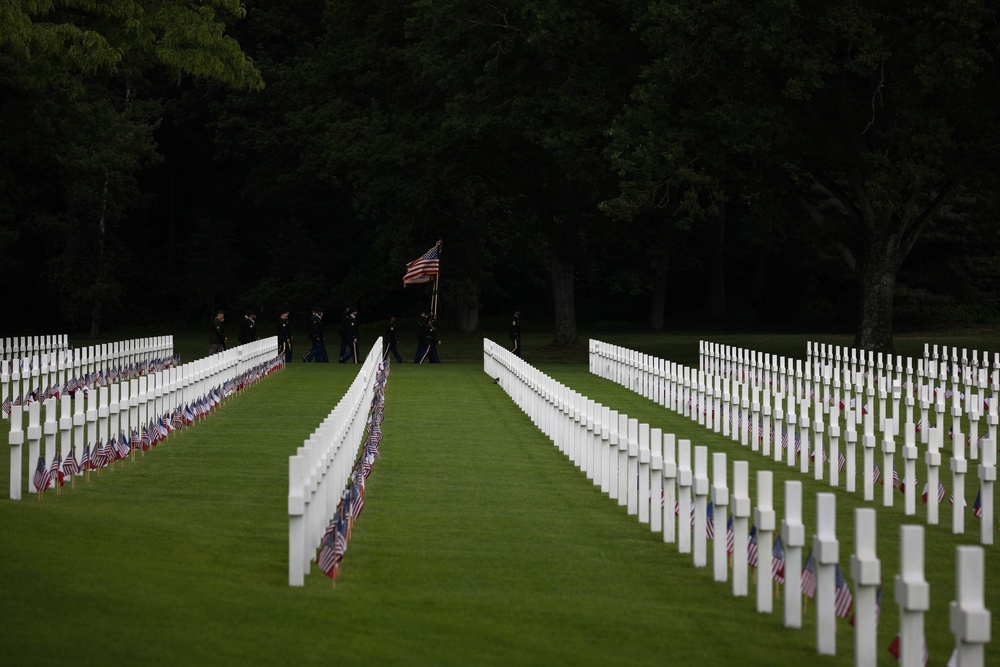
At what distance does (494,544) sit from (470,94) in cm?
3579

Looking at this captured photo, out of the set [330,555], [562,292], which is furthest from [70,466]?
[562,292]

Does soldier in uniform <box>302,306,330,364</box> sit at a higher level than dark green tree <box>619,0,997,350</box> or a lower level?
lower

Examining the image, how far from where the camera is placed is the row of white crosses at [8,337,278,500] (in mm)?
13156

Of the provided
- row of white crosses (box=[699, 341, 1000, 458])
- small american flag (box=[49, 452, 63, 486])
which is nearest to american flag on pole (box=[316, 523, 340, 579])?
small american flag (box=[49, 452, 63, 486])

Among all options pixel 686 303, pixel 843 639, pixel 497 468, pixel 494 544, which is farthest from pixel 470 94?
pixel 686 303

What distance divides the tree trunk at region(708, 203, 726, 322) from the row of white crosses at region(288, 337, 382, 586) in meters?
65.7

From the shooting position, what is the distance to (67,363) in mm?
30328

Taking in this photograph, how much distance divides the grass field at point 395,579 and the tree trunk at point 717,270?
63171mm

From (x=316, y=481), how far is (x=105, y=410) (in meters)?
6.96

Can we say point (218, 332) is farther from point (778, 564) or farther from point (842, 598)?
point (842, 598)

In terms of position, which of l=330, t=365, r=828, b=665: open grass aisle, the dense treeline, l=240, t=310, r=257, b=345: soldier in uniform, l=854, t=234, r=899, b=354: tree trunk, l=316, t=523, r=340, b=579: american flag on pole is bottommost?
l=330, t=365, r=828, b=665: open grass aisle

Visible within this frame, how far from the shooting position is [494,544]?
11078 mm

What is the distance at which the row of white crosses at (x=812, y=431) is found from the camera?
41.1 ft

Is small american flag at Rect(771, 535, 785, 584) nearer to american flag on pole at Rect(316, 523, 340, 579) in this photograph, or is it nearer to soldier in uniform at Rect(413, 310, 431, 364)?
american flag on pole at Rect(316, 523, 340, 579)
